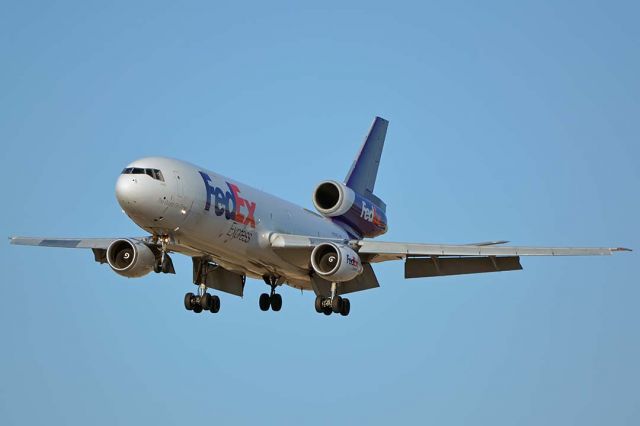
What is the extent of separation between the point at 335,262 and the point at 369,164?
34.9 feet

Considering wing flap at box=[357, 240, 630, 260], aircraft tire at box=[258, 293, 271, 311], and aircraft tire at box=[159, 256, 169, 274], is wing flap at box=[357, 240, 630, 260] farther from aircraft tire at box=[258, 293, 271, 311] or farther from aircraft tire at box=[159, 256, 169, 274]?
aircraft tire at box=[159, 256, 169, 274]

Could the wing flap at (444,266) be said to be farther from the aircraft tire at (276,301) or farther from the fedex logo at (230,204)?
the fedex logo at (230,204)

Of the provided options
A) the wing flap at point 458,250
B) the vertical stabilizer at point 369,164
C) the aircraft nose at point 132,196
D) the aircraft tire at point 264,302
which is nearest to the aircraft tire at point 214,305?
the aircraft tire at point 264,302

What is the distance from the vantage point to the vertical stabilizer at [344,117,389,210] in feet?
173

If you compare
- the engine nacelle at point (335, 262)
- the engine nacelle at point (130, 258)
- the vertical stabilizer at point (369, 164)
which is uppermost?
the vertical stabilizer at point (369, 164)

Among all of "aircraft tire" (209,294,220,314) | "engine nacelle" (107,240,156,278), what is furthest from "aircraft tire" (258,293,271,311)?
"engine nacelle" (107,240,156,278)

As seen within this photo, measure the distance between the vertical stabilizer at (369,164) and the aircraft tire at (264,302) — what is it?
693 cm

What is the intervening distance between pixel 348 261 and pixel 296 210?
3779 millimetres

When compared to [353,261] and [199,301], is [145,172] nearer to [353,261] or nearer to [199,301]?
[199,301]

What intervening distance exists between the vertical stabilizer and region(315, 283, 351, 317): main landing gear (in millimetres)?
7346

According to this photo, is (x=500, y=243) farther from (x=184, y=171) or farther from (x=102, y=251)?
(x=102, y=251)

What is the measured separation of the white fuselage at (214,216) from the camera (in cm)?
3931

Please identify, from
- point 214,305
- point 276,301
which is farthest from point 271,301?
point 214,305

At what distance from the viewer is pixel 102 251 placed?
47.4 metres
